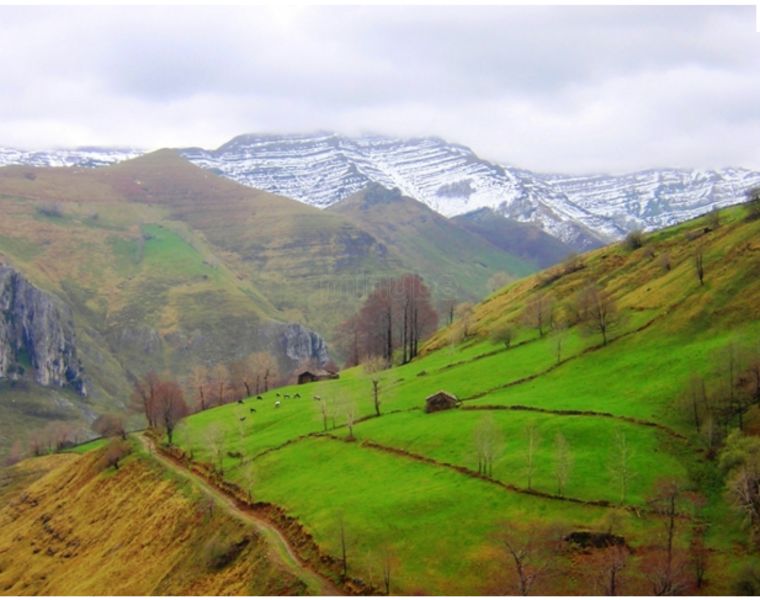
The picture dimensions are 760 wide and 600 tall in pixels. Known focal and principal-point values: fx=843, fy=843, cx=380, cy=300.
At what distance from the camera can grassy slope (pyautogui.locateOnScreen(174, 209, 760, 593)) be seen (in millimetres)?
81125

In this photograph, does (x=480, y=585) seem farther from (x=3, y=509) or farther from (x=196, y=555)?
(x=3, y=509)

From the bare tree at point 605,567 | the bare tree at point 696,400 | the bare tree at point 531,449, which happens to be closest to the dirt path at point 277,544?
the bare tree at point 605,567

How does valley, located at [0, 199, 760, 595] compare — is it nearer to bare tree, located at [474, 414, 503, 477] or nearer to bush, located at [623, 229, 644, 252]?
bare tree, located at [474, 414, 503, 477]

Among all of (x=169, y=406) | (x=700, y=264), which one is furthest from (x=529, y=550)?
(x=169, y=406)

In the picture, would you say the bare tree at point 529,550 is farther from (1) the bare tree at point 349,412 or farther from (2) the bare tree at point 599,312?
(2) the bare tree at point 599,312

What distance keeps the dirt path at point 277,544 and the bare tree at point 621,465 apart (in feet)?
97.6

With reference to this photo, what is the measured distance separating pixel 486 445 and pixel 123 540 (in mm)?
55110

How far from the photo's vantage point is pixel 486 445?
93062 mm

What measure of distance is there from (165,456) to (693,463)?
277ft

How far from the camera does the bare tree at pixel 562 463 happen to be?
8533 cm

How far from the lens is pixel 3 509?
164 m

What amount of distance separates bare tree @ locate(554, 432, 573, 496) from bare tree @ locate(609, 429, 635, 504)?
4.42 metres

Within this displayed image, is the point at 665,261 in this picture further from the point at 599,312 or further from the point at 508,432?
the point at 508,432

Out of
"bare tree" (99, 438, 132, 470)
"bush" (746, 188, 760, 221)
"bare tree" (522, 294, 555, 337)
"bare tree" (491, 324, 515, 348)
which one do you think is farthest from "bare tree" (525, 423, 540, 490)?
"bare tree" (99, 438, 132, 470)
